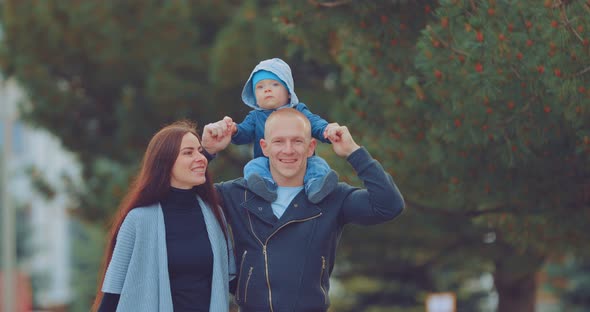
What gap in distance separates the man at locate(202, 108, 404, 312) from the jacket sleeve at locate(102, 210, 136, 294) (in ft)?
1.30

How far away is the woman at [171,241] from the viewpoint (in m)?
4.10

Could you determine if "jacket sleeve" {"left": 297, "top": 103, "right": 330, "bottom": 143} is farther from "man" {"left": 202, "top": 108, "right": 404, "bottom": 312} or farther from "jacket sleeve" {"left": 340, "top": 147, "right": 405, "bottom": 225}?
"jacket sleeve" {"left": 340, "top": 147, "right": 405, "bottom": 225}

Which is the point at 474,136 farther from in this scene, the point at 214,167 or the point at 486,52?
the point at 214,167

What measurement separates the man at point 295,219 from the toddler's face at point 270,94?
0.54 ft

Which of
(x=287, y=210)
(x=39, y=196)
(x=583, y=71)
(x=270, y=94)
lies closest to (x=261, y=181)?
(x=287, y=210)

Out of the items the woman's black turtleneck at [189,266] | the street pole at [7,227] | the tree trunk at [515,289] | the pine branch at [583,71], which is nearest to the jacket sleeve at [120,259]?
the woman's black turtleneck at [189,266]

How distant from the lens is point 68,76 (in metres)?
12.6

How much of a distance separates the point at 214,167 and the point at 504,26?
673 centimetres

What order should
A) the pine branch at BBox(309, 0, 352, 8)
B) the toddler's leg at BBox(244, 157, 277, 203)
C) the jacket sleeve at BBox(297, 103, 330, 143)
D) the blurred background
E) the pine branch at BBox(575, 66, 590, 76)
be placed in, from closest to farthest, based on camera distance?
the toddler's leg at BBox(244, 157, 277, 203) → the jacket sleeve at BBox(297, 103, 330, 143) → the pine branch at BBox(575, 66, 590, 76) → the blurred background → the pine branch at BBox(309, 0, 352, 8)

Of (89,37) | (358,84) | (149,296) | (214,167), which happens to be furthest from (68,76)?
(149,296)

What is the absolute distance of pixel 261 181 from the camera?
418 cm

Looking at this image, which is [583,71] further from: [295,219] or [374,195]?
[295,219]

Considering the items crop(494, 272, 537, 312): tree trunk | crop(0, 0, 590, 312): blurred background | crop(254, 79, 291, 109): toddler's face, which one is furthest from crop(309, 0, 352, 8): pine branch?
crop(494, 272, 537, 312): tree trunk

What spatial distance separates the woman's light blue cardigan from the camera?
408 cm
